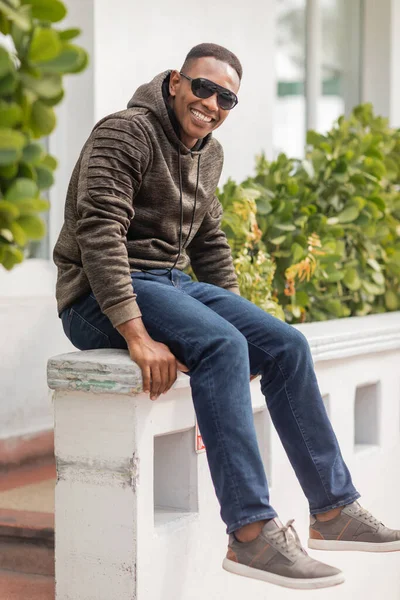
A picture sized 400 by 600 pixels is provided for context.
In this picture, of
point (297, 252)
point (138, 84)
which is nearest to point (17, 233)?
point (297, 252)

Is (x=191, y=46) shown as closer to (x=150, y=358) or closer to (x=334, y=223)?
(x=334, y=223)

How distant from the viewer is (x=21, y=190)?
4.06 feet

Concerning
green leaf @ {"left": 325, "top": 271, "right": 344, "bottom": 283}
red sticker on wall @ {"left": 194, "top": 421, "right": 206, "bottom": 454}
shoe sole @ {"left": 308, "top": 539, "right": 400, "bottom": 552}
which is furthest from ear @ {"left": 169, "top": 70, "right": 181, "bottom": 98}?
green leaf @ {"left": 325, "top": 271, "right": 344, "bottom": 283}

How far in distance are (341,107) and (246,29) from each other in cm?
212

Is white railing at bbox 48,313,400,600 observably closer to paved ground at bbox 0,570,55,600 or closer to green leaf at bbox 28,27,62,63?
paved ground at bbox 0,570,55,600

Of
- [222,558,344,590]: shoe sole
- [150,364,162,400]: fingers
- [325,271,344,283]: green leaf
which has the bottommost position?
[222,558,344,590]: shoe sole

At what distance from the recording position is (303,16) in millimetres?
6441

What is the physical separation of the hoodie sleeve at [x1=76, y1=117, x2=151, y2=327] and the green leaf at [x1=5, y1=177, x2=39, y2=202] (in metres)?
1.15

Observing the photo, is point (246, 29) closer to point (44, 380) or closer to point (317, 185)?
point (317, 185)

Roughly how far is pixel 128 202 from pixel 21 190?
1.27 meters

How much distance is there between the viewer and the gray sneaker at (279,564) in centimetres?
235

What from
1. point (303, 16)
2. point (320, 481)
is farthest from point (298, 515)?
point (303, 16)

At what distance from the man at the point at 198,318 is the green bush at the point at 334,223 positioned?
1.23 meters

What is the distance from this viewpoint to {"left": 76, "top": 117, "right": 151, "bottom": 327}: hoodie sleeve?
7.91ft
